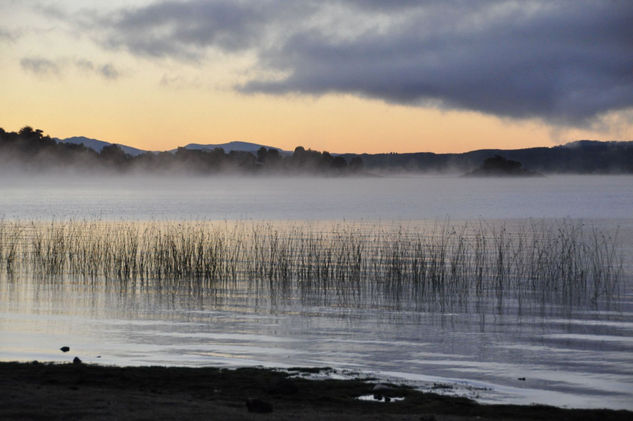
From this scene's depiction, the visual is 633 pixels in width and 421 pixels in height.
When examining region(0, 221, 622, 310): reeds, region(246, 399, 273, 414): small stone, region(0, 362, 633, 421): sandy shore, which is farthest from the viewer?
region(0, 221, 622, 310): reeds

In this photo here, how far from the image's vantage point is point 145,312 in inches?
639

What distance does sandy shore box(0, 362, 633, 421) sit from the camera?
7.45 meters

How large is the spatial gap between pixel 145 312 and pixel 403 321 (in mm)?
5745

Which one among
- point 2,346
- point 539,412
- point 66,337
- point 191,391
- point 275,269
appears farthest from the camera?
point 275,269

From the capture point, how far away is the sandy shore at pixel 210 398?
24.4ft

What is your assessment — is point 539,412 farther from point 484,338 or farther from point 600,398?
point 484,338

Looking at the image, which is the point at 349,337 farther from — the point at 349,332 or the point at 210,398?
the point at 210,398

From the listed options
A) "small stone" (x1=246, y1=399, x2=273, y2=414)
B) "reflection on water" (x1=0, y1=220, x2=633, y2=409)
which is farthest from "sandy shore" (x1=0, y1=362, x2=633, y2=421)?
"reflection on water" (x1=0, y1=220, x2=633, y2=409)

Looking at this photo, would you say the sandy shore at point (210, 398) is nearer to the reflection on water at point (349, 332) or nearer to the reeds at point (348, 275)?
the reflection on water at point (349, 332)

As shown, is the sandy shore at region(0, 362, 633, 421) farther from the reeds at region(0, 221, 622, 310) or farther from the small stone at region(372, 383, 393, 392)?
the reeds at region(0, 221, 622, 310)

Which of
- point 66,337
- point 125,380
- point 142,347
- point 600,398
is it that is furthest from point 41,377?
point 600,398

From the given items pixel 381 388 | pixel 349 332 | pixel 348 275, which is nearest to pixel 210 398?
pixel 381 388

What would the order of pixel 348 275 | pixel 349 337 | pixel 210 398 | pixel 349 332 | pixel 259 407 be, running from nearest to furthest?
pixel 259 407
pixel 210 398
pixel 349 337
pixel 349 332
pixel 348 275

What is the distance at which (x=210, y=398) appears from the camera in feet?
28.0
